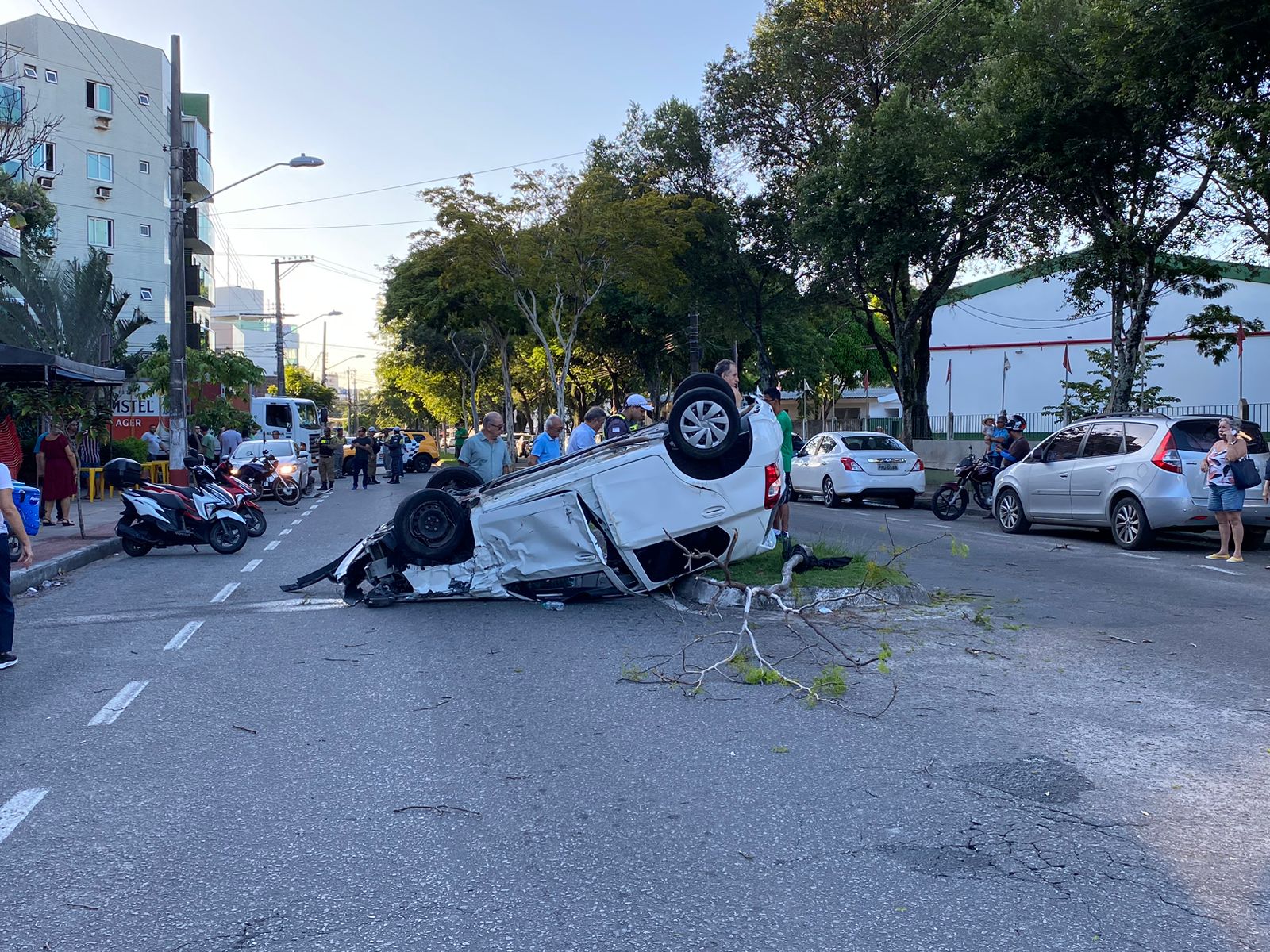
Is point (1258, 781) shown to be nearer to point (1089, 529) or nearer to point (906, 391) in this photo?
point (1089, 529)

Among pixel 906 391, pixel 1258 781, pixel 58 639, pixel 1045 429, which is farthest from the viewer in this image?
pixel 1045 429

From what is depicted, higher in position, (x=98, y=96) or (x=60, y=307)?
(x=98, y=96)

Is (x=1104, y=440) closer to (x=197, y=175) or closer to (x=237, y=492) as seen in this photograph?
(x=237, y=492)

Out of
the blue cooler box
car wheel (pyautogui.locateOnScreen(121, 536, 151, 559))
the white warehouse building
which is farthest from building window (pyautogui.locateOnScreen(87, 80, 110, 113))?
the blue cooler box

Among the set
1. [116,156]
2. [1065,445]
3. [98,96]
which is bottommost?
[1065,445]

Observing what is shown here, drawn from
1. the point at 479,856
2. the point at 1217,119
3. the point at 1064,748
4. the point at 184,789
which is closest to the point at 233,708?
the point at 184,789

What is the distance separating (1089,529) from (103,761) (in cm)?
1517

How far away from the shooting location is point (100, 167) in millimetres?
49000

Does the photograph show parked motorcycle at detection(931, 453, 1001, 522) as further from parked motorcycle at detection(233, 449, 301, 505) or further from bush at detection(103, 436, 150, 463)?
bush at detection(103, 436, 150, 463)

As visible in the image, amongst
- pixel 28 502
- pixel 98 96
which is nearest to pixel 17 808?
pixel 28 502

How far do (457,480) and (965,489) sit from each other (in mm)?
10705

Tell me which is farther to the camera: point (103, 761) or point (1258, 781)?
point (103, 761)

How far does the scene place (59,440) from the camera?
1783cm

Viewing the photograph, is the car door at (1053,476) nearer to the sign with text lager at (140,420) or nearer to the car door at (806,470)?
the car door at (806,470)
